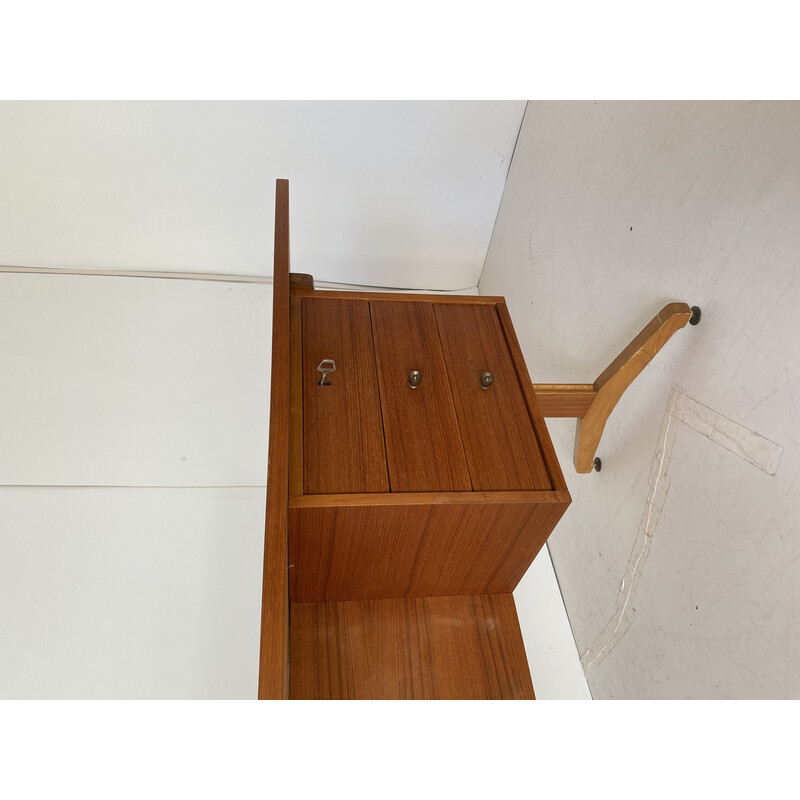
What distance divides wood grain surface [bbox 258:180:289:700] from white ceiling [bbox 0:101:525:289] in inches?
57.8

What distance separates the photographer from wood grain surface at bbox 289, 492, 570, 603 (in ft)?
3.36

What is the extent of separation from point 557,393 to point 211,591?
1118mm

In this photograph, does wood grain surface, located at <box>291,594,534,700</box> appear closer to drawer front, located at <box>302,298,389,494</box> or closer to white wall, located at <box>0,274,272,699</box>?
drawer front, located at <box>302,298,389,494</box>

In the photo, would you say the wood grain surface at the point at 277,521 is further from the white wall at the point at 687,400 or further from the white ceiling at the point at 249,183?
the white ceiling at the point at 249,183

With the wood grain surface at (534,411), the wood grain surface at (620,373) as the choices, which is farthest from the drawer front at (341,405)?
the wood grain surface at (620,373)

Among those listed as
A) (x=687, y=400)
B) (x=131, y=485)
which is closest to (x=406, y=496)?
Result: (x=687, y=400)

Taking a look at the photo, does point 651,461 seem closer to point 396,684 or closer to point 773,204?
point 773,204

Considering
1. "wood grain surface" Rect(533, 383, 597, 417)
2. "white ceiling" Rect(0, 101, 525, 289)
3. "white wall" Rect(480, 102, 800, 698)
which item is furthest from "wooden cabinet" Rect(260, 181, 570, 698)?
"white ceiling" Rect(0, 101, 525, 289)

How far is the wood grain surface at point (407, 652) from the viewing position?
3.74 feet

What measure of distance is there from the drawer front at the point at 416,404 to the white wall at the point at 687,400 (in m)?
0.50

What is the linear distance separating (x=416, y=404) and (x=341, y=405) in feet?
0.46

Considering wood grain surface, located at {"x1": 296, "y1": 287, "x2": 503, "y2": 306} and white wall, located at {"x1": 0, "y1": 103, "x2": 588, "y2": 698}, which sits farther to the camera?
white wall, located at {"x1": 0, "y1": 103, "x2": 588, "y2": 698}

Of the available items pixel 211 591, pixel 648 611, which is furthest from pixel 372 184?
pixel 648 611

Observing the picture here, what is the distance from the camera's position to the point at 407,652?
46.8 inches
